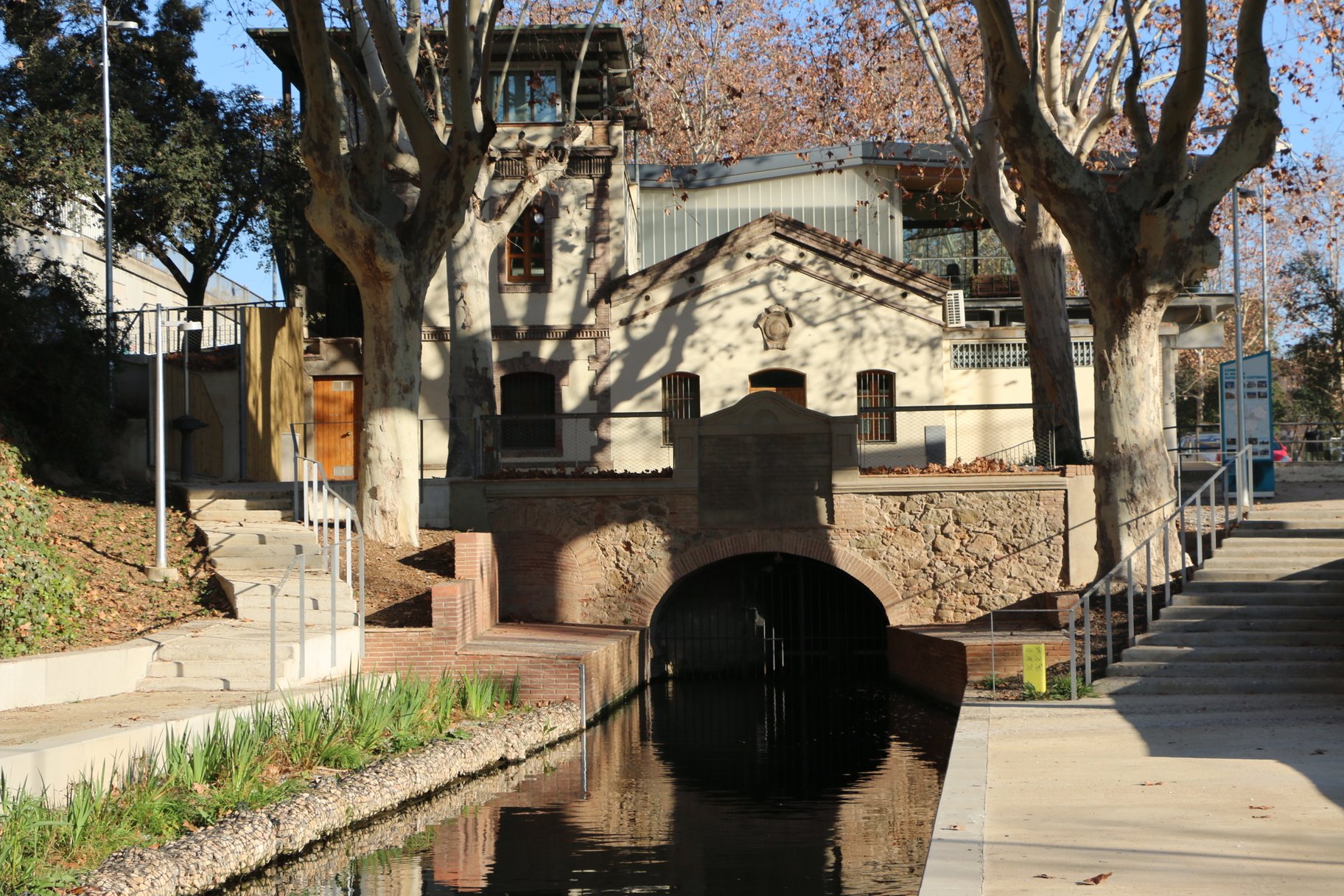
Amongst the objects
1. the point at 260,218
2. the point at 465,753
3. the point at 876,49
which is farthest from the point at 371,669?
the point at 260,218

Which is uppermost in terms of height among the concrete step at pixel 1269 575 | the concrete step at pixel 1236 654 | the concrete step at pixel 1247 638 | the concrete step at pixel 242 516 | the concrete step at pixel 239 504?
the concrete step at pixel 239 504

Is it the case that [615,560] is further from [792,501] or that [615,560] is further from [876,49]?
[876,49]

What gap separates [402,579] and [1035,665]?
7.63 m

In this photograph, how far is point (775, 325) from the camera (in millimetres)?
27172

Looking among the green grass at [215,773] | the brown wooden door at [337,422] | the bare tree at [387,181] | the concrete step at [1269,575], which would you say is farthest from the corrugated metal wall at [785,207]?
the green grass at [215,773]

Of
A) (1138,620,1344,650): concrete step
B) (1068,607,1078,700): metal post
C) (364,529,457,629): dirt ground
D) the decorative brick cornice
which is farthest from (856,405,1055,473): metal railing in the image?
(1068,607,1078,700): metal post

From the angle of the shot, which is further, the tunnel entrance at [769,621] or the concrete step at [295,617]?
the tunnel entrance at [769,621]

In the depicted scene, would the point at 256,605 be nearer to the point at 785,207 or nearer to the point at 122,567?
the point at 122,567

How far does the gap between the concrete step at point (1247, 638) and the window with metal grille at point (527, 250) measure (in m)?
16.3

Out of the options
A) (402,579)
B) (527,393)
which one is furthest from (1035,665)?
(527,393)

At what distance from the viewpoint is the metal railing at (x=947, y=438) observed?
77.6ft

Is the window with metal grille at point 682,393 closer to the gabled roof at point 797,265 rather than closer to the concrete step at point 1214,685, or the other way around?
the gabled roof at point 797,265

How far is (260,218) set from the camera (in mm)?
28766

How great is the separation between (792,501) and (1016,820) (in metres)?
12.6
